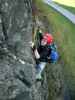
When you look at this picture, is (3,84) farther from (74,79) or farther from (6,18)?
(74,79)

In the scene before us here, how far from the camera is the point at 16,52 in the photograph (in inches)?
370

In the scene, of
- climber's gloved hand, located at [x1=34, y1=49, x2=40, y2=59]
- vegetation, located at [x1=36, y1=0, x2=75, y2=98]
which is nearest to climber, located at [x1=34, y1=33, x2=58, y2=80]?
climber's gloved hand, located at [x1=34, y1=49, x2=40, y2=59]

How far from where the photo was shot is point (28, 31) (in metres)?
9.77

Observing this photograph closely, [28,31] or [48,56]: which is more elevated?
[28,31]

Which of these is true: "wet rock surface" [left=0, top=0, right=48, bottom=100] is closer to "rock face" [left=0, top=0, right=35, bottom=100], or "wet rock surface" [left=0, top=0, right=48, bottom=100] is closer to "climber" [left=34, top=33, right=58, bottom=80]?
"rock face" [left=0, top=0, right=35, bottom=100]

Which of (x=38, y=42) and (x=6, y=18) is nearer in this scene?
(x=6, y=18)

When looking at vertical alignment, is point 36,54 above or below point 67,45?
above

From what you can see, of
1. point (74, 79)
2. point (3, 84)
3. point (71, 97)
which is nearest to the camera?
point (3, 84)

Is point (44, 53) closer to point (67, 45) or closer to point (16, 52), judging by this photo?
point (16, 52)

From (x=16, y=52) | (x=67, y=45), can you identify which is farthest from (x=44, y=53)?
(x=67, y=45)

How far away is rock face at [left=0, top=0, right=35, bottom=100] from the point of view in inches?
334

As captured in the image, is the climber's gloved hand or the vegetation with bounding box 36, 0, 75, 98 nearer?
the climber's gloved hand

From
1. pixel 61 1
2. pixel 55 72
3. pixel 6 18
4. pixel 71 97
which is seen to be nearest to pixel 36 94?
pixel 6 18

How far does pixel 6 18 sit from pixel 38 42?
2120 mm
